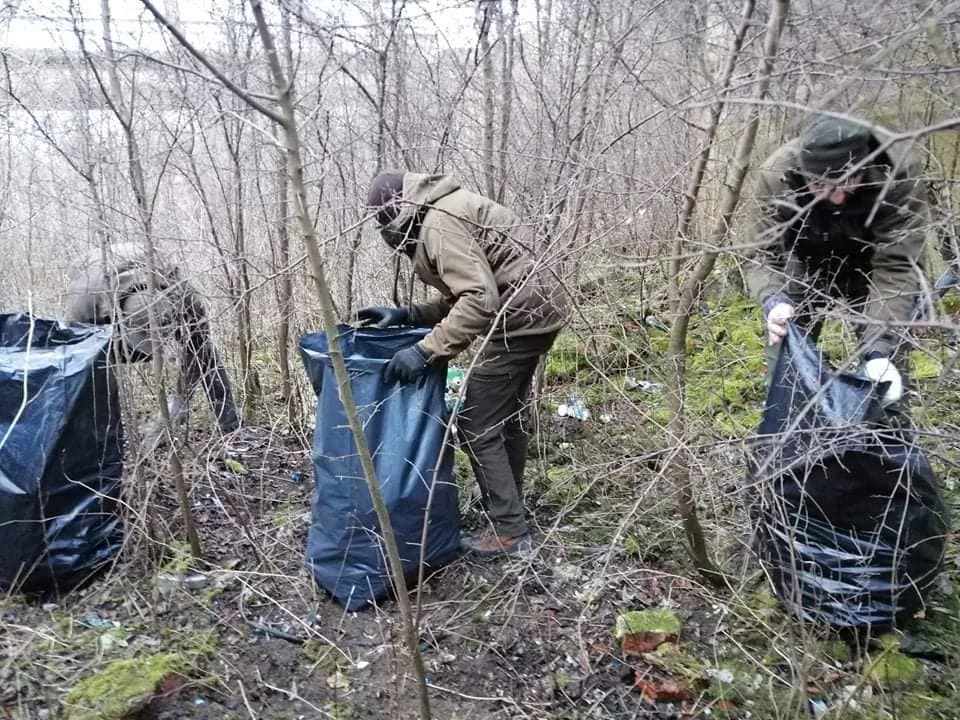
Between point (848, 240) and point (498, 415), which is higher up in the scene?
point (848, 240)

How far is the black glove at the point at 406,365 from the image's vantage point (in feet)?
8.20

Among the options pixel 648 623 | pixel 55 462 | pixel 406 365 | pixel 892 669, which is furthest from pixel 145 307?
pixel 892 669

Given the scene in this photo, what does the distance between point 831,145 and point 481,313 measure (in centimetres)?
119

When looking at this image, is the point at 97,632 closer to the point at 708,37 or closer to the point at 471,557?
the point at 471,557

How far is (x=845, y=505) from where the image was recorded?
2.17m

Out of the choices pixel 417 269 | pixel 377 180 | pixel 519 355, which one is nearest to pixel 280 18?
pixel 377 180

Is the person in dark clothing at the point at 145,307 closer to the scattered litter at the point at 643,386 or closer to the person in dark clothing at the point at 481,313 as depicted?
the person in dark clothing at the point at 481,313

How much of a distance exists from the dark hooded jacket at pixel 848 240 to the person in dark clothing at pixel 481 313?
750mm

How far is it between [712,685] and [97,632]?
196 centimetres

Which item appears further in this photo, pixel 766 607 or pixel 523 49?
pixel 523 49

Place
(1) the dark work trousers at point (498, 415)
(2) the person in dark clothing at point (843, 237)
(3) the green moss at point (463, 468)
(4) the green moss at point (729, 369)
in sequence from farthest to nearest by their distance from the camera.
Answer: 1. (4) the green moss at point (729, 369)
2. (3) the green moss at point (463, 468)
3. (1) the dark work trousers at point (498, 415)
4. (2) the person in dark clothing at point (843, 237)

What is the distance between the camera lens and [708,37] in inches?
125

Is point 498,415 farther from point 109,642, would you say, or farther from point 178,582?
point 109,642

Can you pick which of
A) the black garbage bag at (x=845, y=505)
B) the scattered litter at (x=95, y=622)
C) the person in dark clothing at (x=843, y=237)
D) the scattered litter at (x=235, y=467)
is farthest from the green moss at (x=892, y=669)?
the scattered litter at (x=235, y=467)
